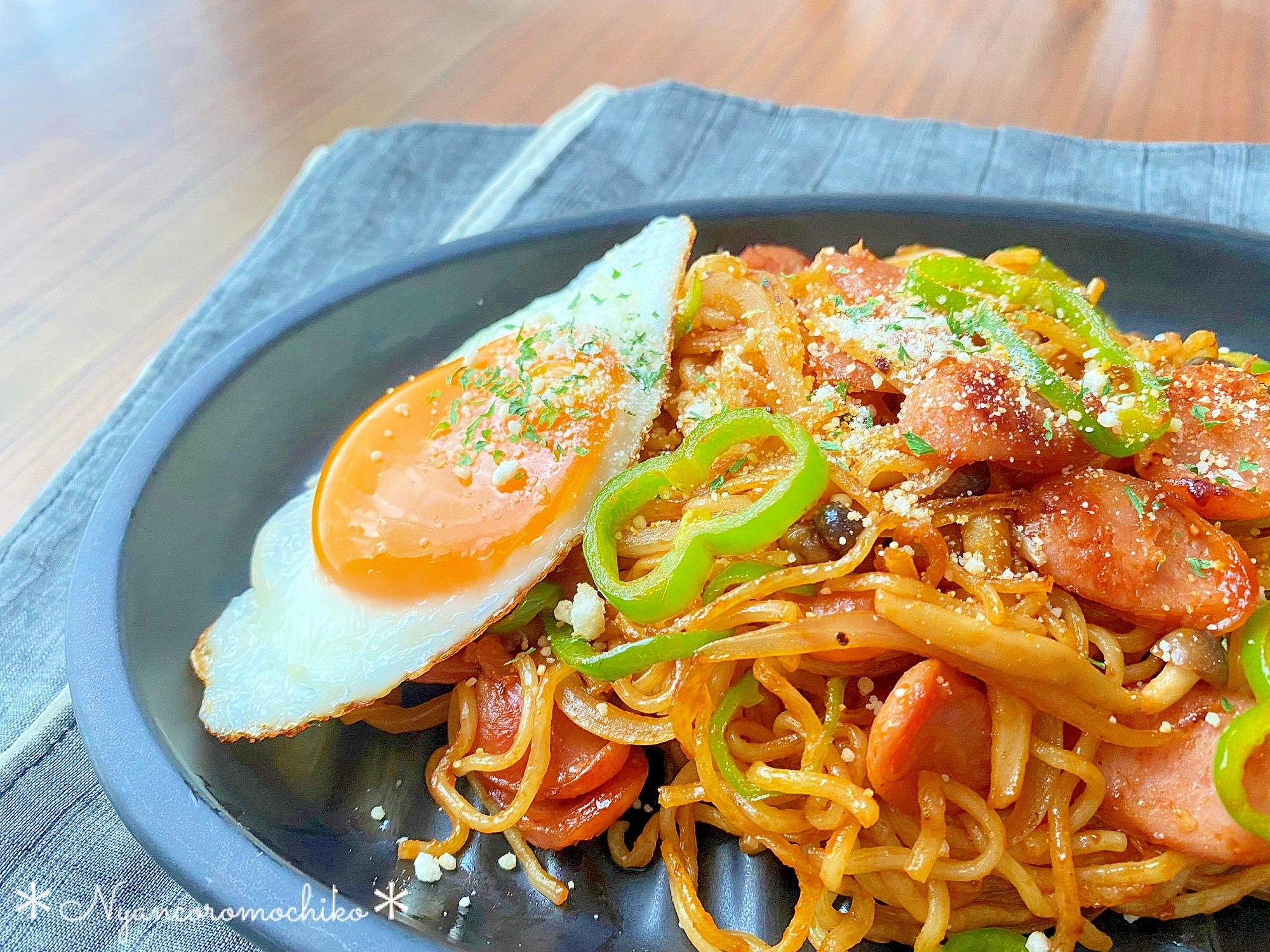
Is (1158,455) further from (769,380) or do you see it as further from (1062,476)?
(769,380)

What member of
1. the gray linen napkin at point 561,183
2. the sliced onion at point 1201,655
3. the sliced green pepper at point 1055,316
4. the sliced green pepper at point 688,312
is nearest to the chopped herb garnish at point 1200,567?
the sliced onion at point 1201,655

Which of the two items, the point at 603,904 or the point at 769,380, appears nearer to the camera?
the point at 603,904

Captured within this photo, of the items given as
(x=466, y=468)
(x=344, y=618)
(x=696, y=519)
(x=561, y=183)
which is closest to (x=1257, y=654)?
(x=696, y=519)

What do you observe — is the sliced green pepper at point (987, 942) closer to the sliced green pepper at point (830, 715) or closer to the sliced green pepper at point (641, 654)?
the sliced green pepper at point (830, 715)

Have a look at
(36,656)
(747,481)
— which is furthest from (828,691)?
(36,656)

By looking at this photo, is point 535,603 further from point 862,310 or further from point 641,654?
point 862,310

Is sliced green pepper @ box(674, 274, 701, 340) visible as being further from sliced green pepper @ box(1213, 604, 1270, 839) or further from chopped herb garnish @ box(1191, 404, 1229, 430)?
sliced green pepper @ box(1213, 604, 1270, 839)
